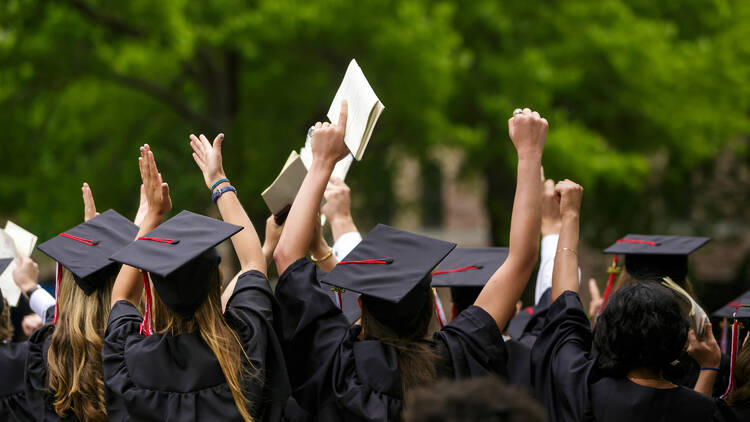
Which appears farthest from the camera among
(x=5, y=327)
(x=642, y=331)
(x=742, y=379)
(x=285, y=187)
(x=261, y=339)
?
(x=5, y=327)

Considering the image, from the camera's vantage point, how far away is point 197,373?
2.43 metres

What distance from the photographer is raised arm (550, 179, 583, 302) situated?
276 cm

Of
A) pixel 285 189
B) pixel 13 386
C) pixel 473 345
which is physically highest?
pixel 285 189

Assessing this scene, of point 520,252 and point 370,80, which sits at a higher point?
point 370,80

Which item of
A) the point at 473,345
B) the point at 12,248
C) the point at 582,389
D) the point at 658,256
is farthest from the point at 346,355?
the point at 12,248

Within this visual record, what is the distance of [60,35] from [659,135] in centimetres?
862

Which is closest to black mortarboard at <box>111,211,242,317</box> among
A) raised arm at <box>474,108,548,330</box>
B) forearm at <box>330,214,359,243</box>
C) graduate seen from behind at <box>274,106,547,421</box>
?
graduate seen from behind at <box>274,106,547,421</box>

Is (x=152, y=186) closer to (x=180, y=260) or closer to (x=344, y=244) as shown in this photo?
(x=180, y=260)

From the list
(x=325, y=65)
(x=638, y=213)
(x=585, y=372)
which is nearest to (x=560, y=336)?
(x=585, y=372)

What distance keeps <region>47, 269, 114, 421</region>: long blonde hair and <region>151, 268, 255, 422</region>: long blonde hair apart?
0.65 m

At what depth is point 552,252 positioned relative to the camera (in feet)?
11.6

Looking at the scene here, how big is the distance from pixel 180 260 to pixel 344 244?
137cm

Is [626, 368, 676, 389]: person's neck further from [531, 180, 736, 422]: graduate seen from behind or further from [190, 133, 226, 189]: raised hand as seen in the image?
[190, 133, 226, 189]: raised hand

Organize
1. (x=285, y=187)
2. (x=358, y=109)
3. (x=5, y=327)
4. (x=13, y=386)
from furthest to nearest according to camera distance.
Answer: (x=5, y=327) → (x=13, y=386) → (x=285, y=187) → (x=358, y=109)
